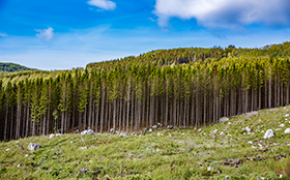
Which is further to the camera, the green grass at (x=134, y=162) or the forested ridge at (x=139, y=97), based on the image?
the forested ridge at (x=139, y=97)

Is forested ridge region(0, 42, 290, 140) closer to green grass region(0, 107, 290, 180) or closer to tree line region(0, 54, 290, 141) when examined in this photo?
tree line region(0, 54, 290, 141)

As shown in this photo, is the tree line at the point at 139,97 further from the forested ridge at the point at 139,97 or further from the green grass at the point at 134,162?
the green grass at the point at 134,162

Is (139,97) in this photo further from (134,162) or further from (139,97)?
(134,162)

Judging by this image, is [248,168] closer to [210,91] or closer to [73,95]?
[210,91]

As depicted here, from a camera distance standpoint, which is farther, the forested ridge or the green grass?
the forested ridge

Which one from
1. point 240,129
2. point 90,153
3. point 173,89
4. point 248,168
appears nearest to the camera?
point 248,168

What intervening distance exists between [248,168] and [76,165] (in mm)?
11587

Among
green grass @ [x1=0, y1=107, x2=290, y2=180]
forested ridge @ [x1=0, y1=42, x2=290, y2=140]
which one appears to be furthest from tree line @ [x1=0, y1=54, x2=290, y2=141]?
green grass @ [x1=0, y1=107, x2=290, y2=180]

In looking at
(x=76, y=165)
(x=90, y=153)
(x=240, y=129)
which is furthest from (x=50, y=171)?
(x=240, y=129)

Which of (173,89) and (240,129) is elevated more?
(173,89)

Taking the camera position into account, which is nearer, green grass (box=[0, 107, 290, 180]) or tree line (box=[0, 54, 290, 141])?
green grass (box=[0, 107, 290, 180])

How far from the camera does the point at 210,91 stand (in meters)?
45.5

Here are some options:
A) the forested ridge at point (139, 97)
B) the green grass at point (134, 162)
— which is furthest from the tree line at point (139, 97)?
the green grass at point (134, 162)

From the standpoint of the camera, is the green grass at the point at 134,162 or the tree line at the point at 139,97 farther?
the tree line at the point at 139,97
